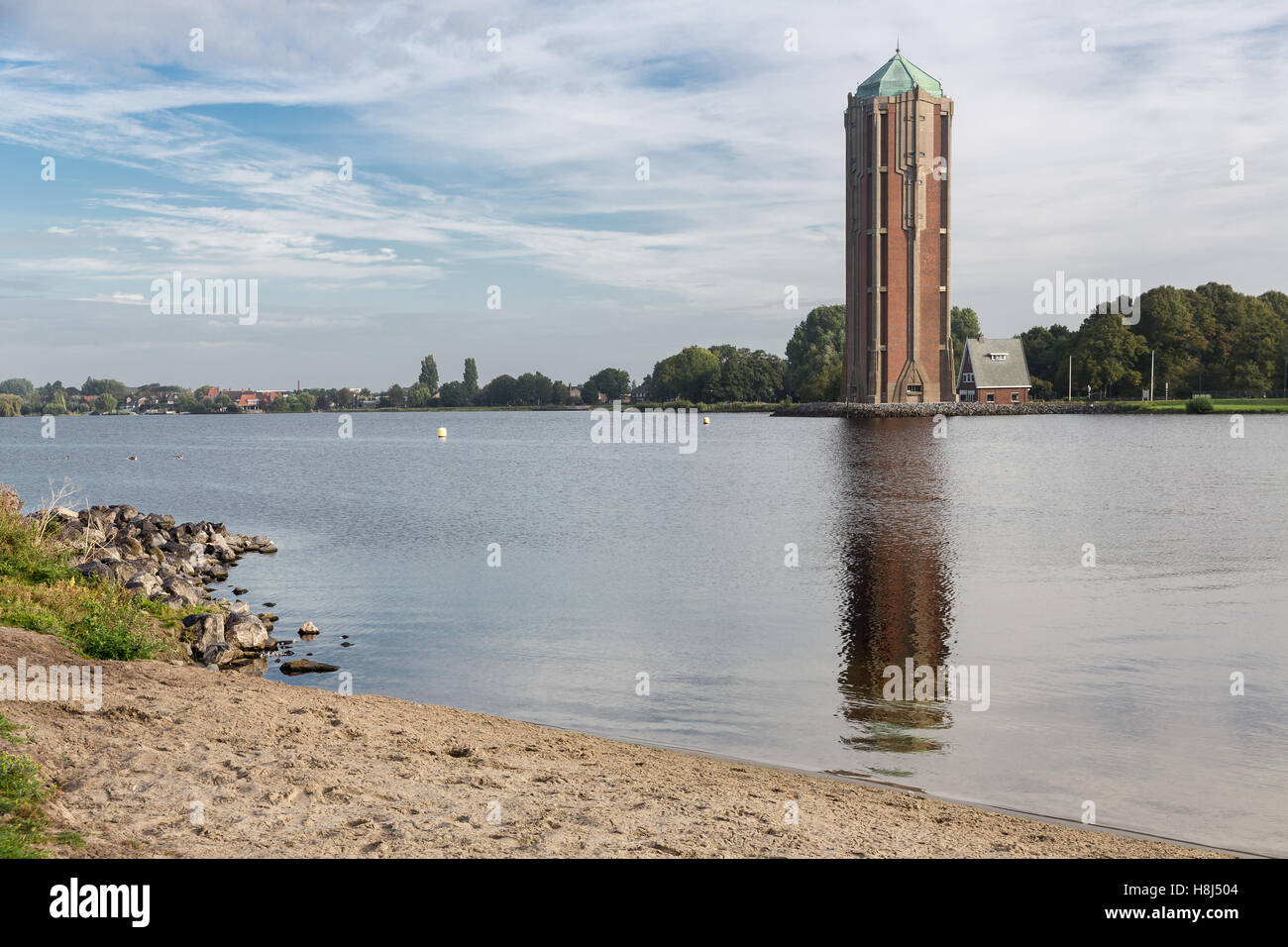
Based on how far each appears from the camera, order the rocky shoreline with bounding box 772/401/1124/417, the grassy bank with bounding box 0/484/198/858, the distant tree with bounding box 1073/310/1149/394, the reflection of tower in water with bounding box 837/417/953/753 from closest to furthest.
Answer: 1. the grassy bank with bounding box 0/484/198/858
2. the reflection of tower in water with bounding box 837/417/953/753
3. the rocky shoreline with bounding box 772/401/1124/417
4. the distant tree with bounding box 1073/310/1149/394

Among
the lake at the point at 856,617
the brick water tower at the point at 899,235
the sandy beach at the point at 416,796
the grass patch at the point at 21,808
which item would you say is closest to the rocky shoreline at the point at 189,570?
the lake at the point at 856,617

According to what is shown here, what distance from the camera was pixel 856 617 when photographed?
72.3ft

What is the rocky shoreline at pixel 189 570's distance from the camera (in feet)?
58.5

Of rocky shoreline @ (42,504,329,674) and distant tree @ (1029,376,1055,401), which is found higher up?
distant tree @ (1029,376,1055,401)

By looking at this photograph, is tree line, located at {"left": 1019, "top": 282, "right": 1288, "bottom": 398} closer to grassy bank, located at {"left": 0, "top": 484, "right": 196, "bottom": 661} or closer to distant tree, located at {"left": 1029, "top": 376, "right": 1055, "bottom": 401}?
distant tree, located at {"left": 1029, "top": 376, "right": 1055, "bottom": 401}

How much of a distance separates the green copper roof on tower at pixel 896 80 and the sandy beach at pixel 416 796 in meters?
169

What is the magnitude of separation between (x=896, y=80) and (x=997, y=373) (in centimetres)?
5560

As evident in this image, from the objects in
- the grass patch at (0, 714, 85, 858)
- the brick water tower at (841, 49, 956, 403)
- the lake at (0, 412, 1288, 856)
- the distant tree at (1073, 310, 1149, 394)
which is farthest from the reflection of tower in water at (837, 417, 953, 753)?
the distant tree at (1073, 310, 1149, 394)

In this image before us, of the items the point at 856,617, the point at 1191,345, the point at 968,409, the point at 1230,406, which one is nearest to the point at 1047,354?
the point at 1191,345

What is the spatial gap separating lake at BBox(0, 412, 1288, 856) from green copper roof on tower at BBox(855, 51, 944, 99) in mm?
123809

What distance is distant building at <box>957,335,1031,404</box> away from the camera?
176250mm

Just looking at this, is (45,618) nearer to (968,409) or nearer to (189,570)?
(189,570)

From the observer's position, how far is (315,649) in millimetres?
19453

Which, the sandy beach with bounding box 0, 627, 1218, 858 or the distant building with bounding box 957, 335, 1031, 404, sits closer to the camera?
the sandy beach with bounding box 0, 627, 1218, 858
